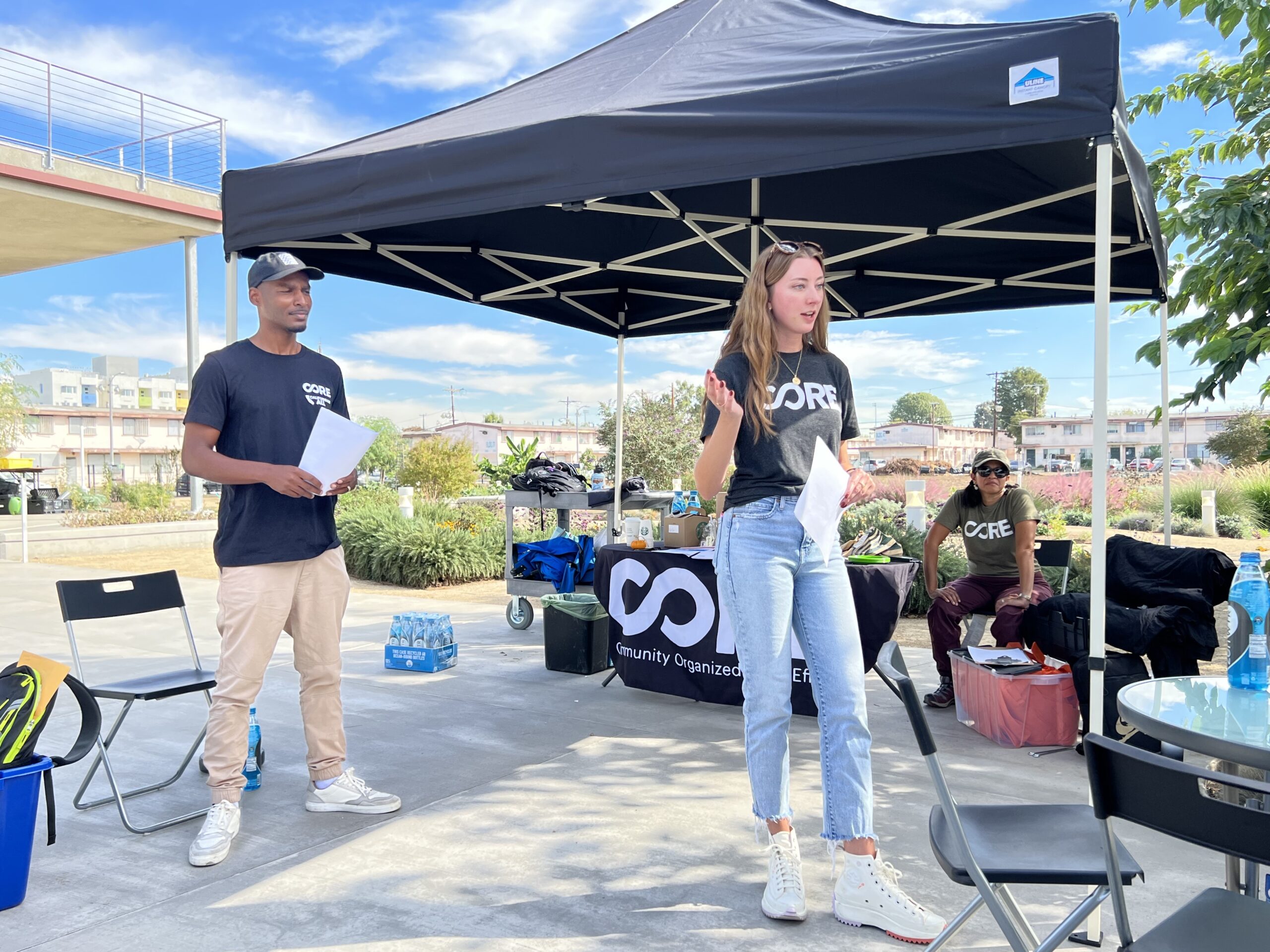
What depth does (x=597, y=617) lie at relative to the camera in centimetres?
589

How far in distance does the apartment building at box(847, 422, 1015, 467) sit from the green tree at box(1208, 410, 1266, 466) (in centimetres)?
5540

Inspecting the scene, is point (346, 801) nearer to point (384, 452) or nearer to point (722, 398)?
point (722, 398)

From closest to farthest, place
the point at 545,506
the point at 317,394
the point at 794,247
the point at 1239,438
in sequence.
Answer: the point at 794,247 < the point at 317,394 < the point at 545,506 < the point at 1239,438

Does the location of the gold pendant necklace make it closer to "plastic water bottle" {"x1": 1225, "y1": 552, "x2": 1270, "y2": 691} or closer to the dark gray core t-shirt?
the dark gray core t-shirt

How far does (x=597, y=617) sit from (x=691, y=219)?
2.52m

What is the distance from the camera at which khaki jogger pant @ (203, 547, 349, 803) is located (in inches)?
124

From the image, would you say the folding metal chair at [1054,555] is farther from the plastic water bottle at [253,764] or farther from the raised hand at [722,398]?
the plastic water bottle at [253,764]

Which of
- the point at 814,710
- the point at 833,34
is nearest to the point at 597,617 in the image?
the point at 814,710

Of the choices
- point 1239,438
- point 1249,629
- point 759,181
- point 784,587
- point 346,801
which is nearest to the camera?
point 1249,629

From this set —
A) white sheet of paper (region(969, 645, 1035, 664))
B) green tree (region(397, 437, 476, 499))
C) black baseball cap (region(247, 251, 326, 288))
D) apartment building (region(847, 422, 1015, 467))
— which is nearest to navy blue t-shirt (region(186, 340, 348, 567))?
black baseball cap (region(247, 251, 326, 288))

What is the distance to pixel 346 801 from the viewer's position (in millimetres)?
3467

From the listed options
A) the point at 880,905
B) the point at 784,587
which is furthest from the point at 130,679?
the point at 880,905

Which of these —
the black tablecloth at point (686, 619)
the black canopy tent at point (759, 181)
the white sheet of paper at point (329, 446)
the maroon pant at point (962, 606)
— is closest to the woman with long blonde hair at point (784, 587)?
the black canopy tent at point (759, 181)

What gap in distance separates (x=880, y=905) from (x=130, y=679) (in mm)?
3041
